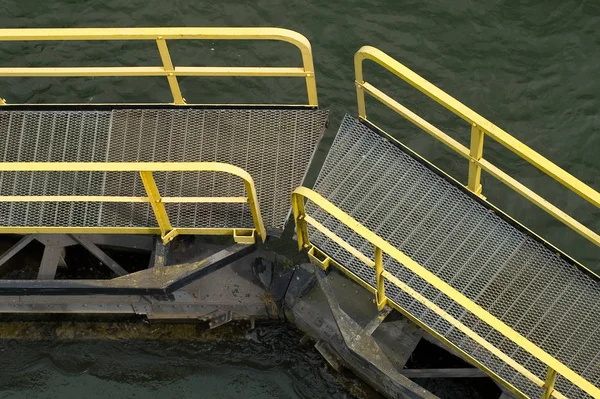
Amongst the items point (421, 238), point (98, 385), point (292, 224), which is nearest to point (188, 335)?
point (98, 385)

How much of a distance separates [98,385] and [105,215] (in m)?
2.20

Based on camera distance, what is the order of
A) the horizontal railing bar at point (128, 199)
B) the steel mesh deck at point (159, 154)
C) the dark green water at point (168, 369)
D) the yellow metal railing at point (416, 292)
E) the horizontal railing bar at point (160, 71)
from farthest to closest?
the dark green water at point (168, 369), the horizontal railing bar at point (160, 71), the steel mesh deck at point (159, 154), the horizontal railing bar at point (128, 199), the yellow metal railing at point (416, 292)

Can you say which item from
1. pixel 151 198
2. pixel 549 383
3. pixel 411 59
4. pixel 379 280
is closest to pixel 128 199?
pixel 151 198

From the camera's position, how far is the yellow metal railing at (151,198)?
794 centimetres

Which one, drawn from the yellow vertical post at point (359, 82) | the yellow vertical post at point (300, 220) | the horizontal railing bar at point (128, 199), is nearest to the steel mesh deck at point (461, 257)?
the yellow vertical post at point (300, 220)

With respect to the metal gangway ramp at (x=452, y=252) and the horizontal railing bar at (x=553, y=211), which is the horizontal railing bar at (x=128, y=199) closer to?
the metal gangway ramp at (x=452, y=252)

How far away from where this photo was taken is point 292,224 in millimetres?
10742

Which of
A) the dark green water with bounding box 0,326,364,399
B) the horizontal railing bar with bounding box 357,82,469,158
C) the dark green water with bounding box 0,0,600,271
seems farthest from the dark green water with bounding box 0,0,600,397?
the dark green water with bounding box 0,326,364,399

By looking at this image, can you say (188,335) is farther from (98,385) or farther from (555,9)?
(555,9)

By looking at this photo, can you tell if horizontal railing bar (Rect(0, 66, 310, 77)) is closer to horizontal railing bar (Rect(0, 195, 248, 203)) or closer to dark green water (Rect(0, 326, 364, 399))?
→ horizontal railing bar (Rect(0, 195, 248, 203))

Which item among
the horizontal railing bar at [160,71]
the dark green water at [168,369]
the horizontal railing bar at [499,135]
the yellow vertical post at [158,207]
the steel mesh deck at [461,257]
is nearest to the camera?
the horizontal railing bar at [499,135]

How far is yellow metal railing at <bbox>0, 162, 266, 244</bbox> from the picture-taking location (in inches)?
313

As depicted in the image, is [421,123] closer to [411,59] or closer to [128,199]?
[128,199]

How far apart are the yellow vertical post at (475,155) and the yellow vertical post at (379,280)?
1546mm
